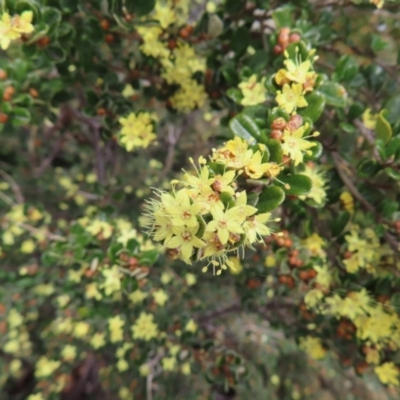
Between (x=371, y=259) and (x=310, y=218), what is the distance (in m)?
0.28

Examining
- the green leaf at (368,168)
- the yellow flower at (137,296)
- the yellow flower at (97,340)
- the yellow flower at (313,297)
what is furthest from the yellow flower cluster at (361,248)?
the yellow flower at (97,340)

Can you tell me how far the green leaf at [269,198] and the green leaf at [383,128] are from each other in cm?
56

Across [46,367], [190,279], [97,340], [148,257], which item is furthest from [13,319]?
[148,257]

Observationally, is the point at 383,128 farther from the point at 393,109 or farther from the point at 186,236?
the point at 186,236

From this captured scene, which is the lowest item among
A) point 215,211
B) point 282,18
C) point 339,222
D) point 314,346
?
point 314,346

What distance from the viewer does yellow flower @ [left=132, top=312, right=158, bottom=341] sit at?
209 cm

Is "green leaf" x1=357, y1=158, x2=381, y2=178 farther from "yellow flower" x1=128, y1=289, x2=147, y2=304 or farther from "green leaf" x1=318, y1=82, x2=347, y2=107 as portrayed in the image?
"yellow flower" x1=128, y1=289, x2=147, y2=304

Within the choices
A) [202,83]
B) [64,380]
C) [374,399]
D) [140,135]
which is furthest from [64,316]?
[374,399]

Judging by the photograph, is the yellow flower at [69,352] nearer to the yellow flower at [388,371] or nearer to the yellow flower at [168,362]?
the yellow flower at [168,362]

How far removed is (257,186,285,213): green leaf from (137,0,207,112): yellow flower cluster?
1.01m

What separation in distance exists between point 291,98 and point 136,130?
870mm

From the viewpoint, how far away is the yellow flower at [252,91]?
1321 mm

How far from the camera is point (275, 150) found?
0.91 meters

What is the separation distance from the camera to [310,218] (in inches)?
60.8
